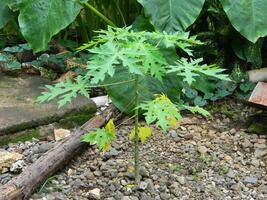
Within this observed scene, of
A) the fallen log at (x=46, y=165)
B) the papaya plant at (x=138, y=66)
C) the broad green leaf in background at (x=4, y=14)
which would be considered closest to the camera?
the papaya plant at (x=138, y=66)

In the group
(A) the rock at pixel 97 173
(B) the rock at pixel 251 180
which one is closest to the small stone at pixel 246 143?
(B) the rock at pixel 251 180

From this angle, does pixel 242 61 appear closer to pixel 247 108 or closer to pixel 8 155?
pixel 247 108

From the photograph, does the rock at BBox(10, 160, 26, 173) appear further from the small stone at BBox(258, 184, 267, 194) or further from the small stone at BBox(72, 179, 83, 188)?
the small stone at BBox(258, 184, 267, 194)

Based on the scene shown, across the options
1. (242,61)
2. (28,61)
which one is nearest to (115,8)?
(28,61)

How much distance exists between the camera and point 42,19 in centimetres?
221

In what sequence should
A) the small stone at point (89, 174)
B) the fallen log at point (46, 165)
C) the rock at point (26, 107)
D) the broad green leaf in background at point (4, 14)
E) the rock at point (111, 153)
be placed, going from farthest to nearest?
the broad green leaf in background at point (4, 14), the rock at point (26, 107), the rock at point (111, 153), the small stone at point (89, 174), the fallen log at point (46, 165)

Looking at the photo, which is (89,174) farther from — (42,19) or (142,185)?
(42,19)

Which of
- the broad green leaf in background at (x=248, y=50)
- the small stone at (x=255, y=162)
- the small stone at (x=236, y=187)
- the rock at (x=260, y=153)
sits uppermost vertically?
the broad green leaf in background at (x=248, y=50)

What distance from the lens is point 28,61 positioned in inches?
108

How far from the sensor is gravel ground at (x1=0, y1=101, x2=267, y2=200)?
1.83 m

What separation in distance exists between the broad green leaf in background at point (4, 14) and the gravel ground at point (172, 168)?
0.68 metres

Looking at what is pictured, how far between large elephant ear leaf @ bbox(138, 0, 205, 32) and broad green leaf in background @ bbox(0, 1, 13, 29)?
27.9 inches

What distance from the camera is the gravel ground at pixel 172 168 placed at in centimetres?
183

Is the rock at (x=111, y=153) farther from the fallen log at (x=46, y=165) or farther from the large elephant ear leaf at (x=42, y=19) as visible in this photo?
the large elephant ear leaf at (x=42, y=19)
